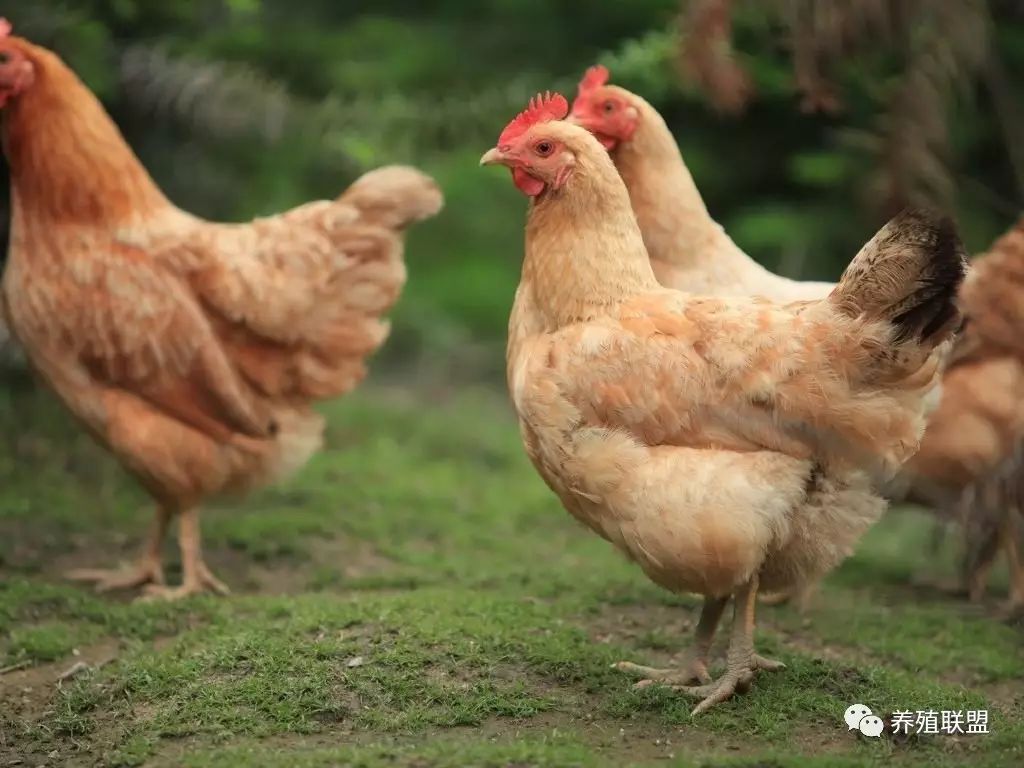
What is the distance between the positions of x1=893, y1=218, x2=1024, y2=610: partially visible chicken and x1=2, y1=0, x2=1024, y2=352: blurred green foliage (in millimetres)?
1557

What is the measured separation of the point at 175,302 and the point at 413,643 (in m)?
2.06

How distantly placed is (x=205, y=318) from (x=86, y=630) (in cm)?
150

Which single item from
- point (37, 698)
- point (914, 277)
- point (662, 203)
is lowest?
point (37, 698)

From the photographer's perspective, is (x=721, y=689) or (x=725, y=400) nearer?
(x=725, y=400)

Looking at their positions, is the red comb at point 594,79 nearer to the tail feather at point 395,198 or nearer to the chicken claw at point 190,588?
the tail feather at point 395,198

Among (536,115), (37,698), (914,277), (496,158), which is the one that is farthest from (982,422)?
(37,698)

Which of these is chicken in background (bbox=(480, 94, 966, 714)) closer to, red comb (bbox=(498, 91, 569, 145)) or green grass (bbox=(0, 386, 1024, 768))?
red comb (bbox=(498, 91, 569, 145))

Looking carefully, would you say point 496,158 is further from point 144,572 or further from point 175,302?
point 144,572

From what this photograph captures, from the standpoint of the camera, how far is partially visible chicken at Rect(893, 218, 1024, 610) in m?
5.87

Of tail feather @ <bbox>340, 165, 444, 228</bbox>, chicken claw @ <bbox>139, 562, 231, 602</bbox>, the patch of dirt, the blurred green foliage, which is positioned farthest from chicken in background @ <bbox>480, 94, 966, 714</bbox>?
the blurred green foliage

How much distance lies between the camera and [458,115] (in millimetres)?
8391

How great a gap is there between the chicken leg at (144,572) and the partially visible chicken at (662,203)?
2673mm

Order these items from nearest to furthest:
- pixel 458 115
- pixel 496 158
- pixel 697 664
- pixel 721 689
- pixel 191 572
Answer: pixel 721 689, pixel 496 158, pixel 697 664, pixel 191 572, pixel 458 115

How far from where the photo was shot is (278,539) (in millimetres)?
6684
